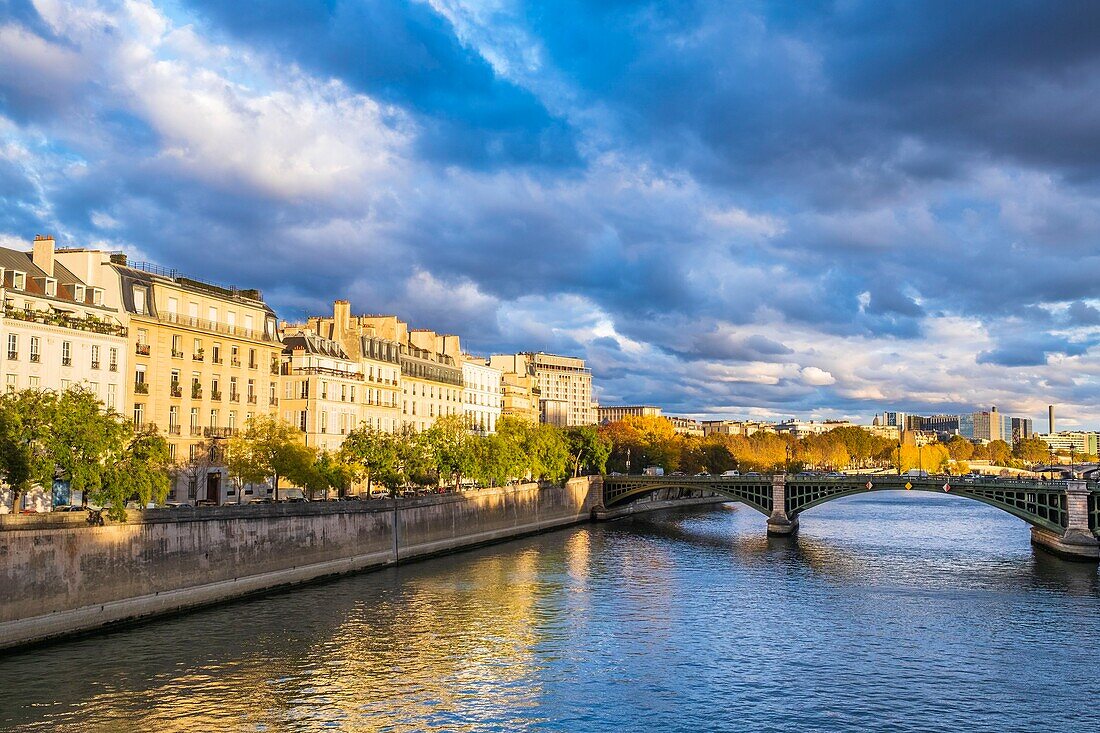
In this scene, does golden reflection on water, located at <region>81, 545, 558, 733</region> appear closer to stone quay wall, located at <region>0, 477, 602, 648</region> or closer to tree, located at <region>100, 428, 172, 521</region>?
stone quay wall, located at <region>0, 477, 602, 648</region>

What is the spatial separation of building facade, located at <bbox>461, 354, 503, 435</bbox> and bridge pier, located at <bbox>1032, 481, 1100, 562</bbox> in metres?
66.2

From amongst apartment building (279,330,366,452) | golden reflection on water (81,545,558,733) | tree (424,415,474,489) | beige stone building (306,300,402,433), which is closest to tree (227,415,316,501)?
golden reflection on water (81,545,558,733)

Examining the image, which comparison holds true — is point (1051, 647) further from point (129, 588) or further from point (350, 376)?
point (350, 376)

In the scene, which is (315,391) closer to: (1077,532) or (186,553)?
(186,553)

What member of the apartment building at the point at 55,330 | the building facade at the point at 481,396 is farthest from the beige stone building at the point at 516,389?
the apartment building at the point at 55,330

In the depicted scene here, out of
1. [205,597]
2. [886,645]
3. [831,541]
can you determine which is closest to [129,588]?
[205,597]

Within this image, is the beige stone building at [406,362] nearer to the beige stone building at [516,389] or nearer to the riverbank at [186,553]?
the beige stone building at [516,389]

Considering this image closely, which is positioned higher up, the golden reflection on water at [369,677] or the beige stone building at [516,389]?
the beige stone building at [516,389]

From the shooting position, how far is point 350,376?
312 feet

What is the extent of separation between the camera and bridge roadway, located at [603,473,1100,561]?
3125 inches

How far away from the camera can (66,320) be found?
5934 centimetres

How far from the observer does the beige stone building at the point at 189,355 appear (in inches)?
2559

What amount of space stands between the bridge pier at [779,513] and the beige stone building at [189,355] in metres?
53.7

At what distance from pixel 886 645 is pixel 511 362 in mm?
120023
